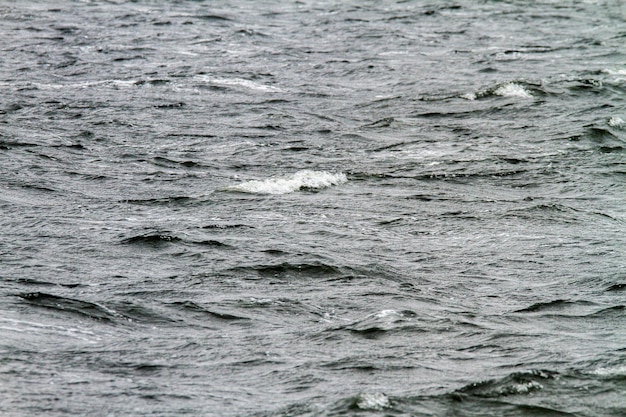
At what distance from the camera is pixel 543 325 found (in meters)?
9.84

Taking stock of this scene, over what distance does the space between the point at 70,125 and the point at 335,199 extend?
16.6 feet

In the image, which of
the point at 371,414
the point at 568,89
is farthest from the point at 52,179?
the point at 568,89

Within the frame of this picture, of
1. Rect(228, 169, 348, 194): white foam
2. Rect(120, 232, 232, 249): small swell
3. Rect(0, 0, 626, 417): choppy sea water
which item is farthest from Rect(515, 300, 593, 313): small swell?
Rect(228, 169, 348, 194): white foam

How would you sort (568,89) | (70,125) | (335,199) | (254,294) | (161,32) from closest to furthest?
(254,294), (335,199), (70,125), (568,89), (161,32)

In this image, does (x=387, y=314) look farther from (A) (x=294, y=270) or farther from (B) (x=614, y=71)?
(B) (x=614, y=71)

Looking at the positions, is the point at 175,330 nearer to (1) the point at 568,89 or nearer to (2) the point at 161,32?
(1) the point at 568,89

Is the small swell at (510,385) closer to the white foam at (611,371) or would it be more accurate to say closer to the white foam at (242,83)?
the white foam at (611,371)

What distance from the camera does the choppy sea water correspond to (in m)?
8.47

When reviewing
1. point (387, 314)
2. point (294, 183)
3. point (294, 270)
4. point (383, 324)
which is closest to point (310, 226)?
point (294, 270)

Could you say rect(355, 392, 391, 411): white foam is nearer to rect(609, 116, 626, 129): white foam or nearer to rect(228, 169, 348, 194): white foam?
rect(228, 169, 348, 194): white foam

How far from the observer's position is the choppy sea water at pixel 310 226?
27.8 ft

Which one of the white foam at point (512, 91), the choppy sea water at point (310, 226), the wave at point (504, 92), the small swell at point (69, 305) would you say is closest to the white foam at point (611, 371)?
the choppy sea water at point (310, 226)

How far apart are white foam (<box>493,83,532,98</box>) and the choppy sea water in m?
0.07

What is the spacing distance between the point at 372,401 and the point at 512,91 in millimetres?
12335
